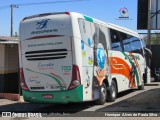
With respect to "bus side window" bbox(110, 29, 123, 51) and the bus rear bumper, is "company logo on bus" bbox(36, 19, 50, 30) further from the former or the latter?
"bus side window" bbox(110, 29, 123, 51)

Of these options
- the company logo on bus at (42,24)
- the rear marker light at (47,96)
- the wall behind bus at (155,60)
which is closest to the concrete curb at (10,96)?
the rear marker light at (47,96)

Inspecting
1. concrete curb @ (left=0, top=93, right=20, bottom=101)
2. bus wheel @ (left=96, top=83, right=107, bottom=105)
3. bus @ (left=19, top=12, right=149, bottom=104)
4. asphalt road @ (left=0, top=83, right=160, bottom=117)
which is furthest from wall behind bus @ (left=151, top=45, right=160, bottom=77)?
bus @ (left=19, top=12, right=149, bottom=104)

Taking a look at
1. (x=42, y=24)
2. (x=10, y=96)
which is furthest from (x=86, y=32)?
(x=10, y=96)

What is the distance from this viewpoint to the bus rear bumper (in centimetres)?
1257

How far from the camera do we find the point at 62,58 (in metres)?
12.8

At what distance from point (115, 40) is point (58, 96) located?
468cm

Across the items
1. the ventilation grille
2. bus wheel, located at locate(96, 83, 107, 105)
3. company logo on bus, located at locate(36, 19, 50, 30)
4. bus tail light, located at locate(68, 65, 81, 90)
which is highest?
company logo on bus, located at locate(36, 19, 50, 30)

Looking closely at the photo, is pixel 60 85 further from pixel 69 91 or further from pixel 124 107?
pixel 124 107

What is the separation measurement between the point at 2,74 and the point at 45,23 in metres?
6.29

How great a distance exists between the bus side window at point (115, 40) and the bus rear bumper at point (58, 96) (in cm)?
401

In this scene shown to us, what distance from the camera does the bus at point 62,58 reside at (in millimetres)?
12633

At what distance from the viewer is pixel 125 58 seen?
58.1ft

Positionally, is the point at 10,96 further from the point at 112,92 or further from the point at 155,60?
the point at 155,60

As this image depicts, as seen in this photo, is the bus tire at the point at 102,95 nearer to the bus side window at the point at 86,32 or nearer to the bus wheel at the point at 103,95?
the bus wheel at the point at 103,95
